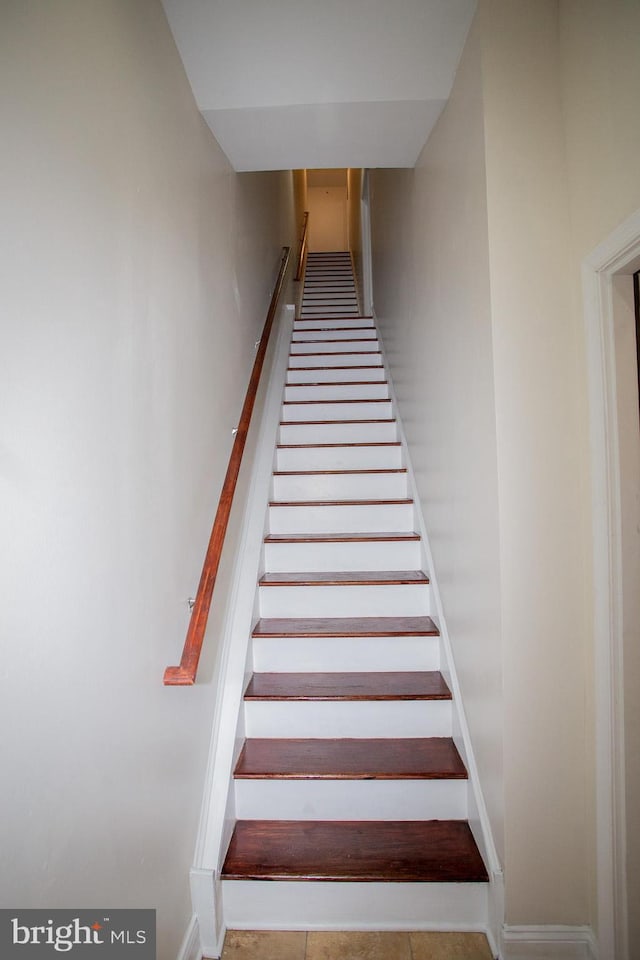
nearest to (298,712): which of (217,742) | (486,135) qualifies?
(217,742)

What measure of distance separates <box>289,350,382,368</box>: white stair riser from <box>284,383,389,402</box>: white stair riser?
396 mm

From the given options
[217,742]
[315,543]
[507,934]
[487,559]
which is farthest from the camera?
[315,543]

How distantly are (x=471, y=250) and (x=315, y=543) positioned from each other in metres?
1.49

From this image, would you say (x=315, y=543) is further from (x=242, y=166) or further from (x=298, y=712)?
(x=242, y=166)

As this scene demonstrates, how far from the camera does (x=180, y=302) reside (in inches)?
66.4

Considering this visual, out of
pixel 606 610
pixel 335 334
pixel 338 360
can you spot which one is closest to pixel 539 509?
pixel 606 610

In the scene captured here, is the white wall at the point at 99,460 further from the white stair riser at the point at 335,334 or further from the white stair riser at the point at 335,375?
the white stair riser at the point at 335,334

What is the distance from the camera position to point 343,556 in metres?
2.64

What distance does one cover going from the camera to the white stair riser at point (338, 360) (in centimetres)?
415

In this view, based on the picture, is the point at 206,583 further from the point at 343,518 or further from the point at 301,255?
→ the point at 301,255

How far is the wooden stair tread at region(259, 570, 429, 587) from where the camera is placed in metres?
2.42

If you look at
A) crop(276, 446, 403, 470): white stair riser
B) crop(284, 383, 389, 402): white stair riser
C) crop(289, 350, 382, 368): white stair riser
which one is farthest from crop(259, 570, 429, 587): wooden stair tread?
crop(289, 350, 382, 368): white stair riser

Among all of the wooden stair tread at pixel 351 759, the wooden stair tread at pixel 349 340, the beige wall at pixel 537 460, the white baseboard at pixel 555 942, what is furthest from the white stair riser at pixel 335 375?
the white baseboard at pixel 555 942

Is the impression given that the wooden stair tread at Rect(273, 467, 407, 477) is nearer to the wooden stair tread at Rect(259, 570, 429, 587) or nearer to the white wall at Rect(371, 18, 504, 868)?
the white wall at Rect(371, 18, 504, 868)
